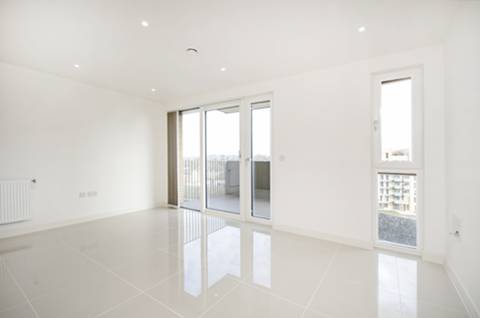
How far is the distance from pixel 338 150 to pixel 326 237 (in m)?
1.28

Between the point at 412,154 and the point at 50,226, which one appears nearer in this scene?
the point at 412,154

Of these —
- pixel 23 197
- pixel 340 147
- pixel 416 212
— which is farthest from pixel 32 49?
pixel 416 212

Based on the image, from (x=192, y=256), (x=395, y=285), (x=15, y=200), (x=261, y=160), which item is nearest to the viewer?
(x=395, y=285)

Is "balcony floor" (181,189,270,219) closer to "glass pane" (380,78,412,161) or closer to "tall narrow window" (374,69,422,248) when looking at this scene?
"tall narrow window" (374,69,422,248)

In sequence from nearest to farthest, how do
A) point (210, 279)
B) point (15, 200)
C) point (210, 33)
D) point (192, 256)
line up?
point (210, 279), point (210, 33), point (192, 256), point (15, 200)

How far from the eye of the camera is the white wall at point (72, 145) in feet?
10.0

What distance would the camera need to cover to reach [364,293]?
1.79 meters

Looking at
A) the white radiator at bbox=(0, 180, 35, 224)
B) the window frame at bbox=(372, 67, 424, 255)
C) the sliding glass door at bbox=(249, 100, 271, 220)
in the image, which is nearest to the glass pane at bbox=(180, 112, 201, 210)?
the sliding glass door at bbox=(249, 100, 271, 220)

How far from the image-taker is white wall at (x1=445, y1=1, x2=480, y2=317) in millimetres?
1546

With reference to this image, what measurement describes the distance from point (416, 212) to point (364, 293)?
138 centimetres

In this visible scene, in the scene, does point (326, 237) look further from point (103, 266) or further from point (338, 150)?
point (103, 266)

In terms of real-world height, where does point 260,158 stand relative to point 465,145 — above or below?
below

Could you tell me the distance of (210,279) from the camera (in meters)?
2.00

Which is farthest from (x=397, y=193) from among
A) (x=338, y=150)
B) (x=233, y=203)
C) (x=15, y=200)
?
(x=15, y=200)
